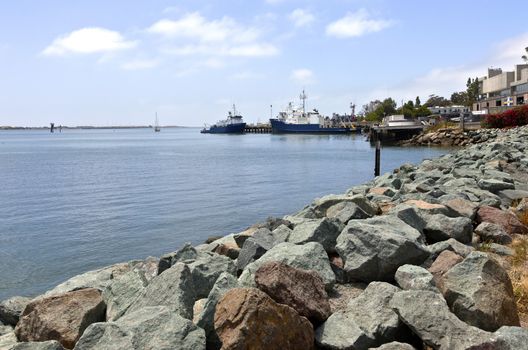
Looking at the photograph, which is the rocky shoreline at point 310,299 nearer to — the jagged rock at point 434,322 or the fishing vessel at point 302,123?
the jagged rock at point 434,322

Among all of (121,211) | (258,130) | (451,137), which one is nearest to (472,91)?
(258,130)

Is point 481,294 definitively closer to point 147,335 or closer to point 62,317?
point 147,335

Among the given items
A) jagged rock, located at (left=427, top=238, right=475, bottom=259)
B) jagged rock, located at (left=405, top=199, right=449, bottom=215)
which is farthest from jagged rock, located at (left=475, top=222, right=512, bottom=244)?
jagged rock, located at (left=427, top=238, right=475, bottom=259)

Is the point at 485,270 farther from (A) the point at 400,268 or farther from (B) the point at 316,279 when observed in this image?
(B) the point at 316,279

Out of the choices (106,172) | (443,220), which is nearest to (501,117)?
(106,172)

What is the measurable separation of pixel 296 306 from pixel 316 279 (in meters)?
0.46

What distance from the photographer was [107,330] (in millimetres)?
3506

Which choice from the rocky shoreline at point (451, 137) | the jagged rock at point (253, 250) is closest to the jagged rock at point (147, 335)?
the jagged rock at point (253, 250)

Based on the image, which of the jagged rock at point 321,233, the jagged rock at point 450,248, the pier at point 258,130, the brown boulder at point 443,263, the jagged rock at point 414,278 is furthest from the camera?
the pier at point 258,130

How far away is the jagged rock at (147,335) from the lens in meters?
3.36

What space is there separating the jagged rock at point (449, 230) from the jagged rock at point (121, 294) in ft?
11.6

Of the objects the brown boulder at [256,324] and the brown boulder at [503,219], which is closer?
the brown boulder at [256,324]

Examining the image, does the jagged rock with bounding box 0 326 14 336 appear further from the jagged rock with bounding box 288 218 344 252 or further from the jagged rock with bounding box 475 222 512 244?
the jagged rock with bounding box 475 222 512 244

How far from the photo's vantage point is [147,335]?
135 inches
